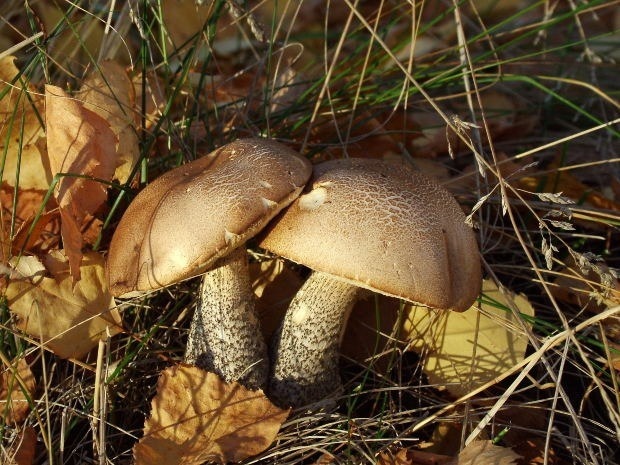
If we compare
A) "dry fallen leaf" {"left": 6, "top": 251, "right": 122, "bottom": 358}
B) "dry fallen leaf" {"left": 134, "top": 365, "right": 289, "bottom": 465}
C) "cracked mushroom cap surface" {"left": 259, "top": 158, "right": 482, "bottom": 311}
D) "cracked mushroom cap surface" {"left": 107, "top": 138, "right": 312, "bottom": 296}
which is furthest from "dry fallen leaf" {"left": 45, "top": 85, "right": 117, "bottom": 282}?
"cracked mushroom cap surface" {"left": 259, "top": 158, "right": 482, "bottom": 311}

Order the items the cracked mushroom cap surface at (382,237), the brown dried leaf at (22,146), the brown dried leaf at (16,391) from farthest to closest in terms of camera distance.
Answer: the brown dried leaf at (22,146) → the brown dried leaf at (16,391) → the cracked mushroom cap surface at (382,237)

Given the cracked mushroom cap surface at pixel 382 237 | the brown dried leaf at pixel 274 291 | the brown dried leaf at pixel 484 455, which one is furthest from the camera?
the brown dried leaf at pixel 274 291

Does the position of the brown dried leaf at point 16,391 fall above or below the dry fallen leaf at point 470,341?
above

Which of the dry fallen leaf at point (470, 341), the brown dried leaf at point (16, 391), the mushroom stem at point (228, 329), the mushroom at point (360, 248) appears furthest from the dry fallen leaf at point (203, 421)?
the dry fallen leaf at point (470, 341)

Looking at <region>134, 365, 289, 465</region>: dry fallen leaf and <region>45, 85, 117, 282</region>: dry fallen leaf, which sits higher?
<region>45, 85, 117, 282</region>: dry fallen leaf

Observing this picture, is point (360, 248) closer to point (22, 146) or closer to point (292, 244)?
point (292, 244)

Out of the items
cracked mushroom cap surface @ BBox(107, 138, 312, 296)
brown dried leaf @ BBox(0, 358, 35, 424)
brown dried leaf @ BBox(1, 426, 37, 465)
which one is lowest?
brown dried leaf @ BBox(1, 426, 37, 465)

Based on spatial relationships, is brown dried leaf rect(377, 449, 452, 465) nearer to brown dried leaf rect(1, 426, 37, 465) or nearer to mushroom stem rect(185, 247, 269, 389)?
mushroom stem rect(185, 247, 269, 389)

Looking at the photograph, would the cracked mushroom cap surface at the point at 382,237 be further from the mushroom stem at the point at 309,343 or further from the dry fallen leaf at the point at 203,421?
the dry fallen leaf at the point at 203,421
